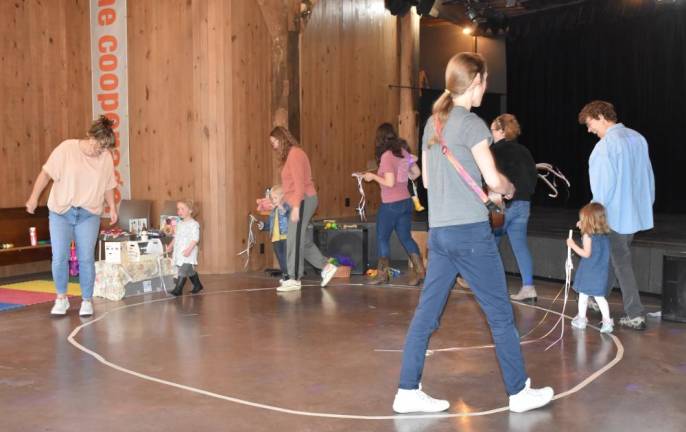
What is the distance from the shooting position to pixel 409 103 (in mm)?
11375

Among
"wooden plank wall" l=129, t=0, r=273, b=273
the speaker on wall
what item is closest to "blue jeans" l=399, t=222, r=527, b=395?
the speaker on wall

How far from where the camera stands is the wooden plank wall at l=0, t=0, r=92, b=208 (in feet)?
28.4

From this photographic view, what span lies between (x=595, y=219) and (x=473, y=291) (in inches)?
86.4

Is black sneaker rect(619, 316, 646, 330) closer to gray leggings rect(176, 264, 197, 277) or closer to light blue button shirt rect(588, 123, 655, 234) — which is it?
light blue button shirt rect(588, 123, 655, 234)

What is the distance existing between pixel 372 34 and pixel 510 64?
4.36 m

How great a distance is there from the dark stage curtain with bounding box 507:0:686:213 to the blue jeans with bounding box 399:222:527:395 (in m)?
8.95

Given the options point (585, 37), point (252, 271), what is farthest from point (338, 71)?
point (585, 37)

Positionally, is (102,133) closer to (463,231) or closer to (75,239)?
(75,239)

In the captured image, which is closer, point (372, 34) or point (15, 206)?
point (15, 206)

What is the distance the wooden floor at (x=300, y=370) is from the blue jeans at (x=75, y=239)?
325mm

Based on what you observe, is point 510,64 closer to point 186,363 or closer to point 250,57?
point 250,57

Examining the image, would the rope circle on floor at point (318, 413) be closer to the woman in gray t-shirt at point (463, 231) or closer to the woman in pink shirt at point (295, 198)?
the woman in gray t-shirt at point (463, 231)

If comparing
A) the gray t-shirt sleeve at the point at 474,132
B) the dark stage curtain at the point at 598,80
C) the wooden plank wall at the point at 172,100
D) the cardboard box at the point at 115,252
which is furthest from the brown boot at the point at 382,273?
the dark stage curtain at the point at 598,80

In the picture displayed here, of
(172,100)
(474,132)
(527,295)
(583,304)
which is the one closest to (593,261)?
(583,304)
